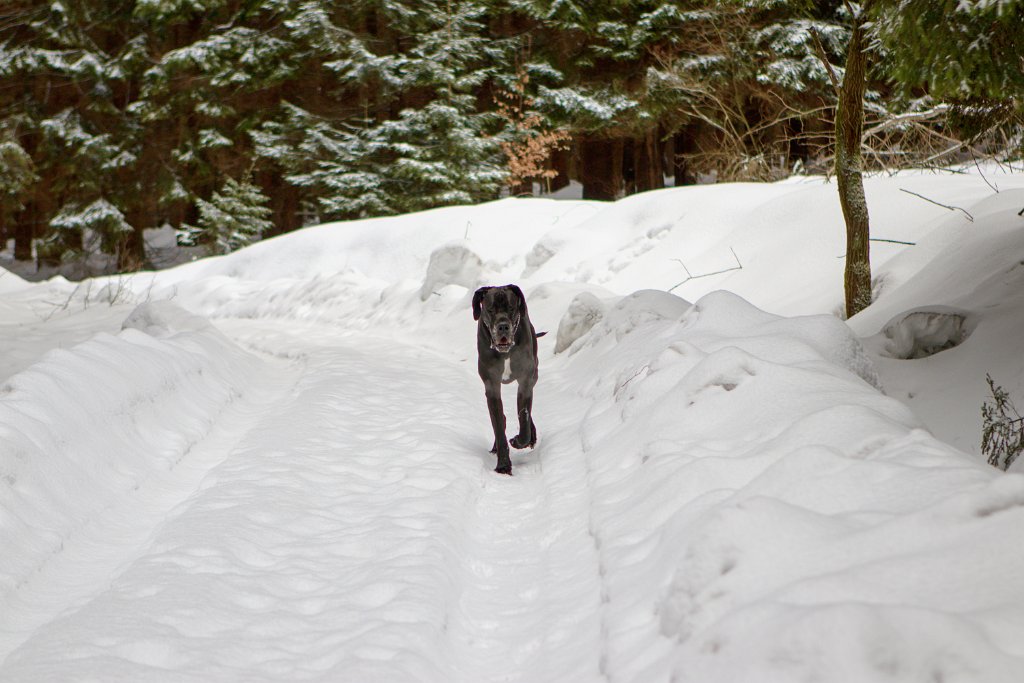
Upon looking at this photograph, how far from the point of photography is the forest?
19.9 metres

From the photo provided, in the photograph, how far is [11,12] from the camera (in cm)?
2638

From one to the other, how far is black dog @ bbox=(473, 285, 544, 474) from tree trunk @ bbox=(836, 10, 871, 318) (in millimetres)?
3728

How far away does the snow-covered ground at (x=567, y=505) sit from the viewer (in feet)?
7.83

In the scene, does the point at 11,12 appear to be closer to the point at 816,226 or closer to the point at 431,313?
the point at 431,313

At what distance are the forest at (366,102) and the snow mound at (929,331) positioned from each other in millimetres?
10909

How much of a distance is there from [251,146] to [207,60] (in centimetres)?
415

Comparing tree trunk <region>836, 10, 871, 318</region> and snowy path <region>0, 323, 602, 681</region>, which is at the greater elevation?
tree trunk <region>836, 10, 871, 318</region>

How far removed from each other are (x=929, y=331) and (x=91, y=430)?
623cm

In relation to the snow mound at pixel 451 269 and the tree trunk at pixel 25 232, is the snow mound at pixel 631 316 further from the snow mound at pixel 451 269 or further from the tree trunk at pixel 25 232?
the tree trunk at pixel 25 232

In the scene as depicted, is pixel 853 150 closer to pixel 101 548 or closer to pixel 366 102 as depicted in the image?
pixel 101 548

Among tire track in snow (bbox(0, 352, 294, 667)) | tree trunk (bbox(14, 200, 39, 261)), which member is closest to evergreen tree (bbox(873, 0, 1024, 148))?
tire track in snow (bbox(0, 352, 294, 667))

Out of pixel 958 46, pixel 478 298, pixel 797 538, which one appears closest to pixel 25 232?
pixel 478 298

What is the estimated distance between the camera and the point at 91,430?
5.30 metres

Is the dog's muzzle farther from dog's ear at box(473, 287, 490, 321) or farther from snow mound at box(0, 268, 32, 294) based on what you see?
snow mound at box(0, 268, 32, 294)
